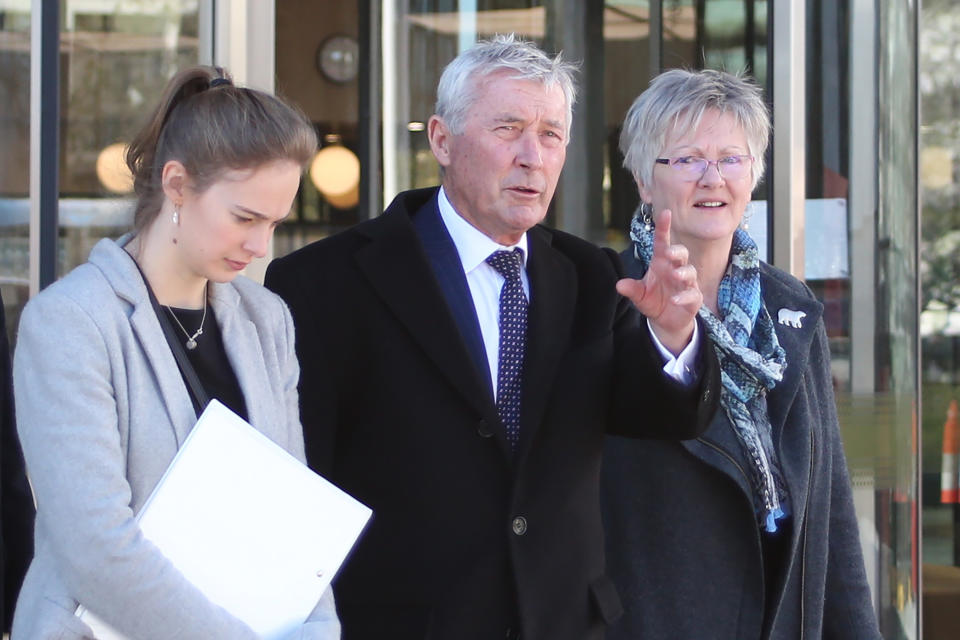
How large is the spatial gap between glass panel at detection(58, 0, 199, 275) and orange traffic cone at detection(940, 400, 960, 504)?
272 cm

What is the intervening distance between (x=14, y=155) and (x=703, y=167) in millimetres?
1757

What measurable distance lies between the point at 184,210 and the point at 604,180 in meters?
3.46

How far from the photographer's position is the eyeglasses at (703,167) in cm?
272

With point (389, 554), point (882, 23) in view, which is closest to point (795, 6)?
point (882, 23)

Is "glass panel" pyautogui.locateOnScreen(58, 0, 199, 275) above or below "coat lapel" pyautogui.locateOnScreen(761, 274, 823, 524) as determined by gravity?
above

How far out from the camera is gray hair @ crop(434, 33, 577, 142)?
2.48 m

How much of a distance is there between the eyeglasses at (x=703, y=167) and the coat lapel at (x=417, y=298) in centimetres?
62

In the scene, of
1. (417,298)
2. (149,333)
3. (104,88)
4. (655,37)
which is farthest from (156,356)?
(655,37)

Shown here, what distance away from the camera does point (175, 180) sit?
6.41ft

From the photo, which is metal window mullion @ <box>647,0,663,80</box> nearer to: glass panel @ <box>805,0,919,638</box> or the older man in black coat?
glass panel @ <box>805,0,919,638</box>

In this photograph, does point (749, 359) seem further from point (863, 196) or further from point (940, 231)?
point (940, 231)

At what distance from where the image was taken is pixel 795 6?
3986 mm

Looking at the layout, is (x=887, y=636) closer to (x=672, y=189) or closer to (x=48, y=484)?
Result: (x=672, y=189)

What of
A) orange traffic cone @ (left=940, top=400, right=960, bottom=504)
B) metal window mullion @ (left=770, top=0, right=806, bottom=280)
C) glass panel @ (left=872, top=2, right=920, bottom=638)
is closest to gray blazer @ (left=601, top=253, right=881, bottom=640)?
metal window mullion @ (left=770, top=0, right=806, bottom=280)
